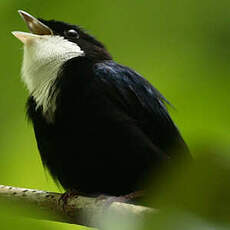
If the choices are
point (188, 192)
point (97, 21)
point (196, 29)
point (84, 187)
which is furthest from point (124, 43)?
point (84, 187)

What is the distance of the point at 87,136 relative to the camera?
2957mm

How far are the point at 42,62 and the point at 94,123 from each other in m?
0.78

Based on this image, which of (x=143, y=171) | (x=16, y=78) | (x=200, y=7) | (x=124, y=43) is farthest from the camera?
(x=143, y=171)

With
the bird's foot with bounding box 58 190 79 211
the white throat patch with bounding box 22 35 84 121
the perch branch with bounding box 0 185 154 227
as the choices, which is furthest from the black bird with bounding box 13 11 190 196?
the perch branch with bounding box 0 185 154 227

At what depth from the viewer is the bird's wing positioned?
10.3 ft

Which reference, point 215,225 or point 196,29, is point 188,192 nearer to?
point 215,225

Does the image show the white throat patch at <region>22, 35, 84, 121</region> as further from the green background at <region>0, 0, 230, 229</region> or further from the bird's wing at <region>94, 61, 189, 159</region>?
the green background at <region>0, 0, 230, 229</region>

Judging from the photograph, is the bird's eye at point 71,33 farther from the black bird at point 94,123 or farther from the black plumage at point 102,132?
→ the black plumage at point 102,132

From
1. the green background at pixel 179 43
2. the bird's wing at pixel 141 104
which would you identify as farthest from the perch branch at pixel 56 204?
the green background at pixel 179 43

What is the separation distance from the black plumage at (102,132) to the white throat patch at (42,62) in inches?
3.7

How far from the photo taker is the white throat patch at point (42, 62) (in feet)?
10.9

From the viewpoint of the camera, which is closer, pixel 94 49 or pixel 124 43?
pixel 124 43

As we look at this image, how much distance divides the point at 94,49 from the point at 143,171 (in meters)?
1.31

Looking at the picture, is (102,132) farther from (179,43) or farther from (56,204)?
(179,43)
